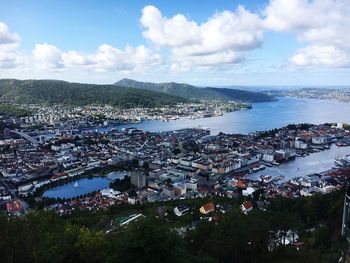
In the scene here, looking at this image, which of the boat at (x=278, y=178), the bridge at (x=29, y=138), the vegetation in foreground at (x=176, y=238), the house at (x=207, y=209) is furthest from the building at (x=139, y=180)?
the bridge at (x=29, y=138)

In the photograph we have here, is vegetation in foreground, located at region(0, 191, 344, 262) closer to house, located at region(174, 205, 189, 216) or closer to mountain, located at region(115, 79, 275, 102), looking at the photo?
house, located at region(174, 205, 189, 216)

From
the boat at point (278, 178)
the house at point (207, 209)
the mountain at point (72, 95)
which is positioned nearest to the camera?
the house at point (207, 209)

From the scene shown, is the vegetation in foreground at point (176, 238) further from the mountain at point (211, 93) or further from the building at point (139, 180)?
the mountain at point (211, 93)

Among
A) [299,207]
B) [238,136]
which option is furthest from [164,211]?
[238,136]

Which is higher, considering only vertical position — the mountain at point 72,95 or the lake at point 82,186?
the mountain at point 72,95

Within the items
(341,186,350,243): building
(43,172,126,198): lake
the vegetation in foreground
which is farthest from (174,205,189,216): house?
(341,186,350,243): building

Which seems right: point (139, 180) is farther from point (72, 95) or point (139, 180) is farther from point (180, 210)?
point (72, 95)

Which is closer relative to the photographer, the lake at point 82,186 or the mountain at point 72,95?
the lake at point 82,186
